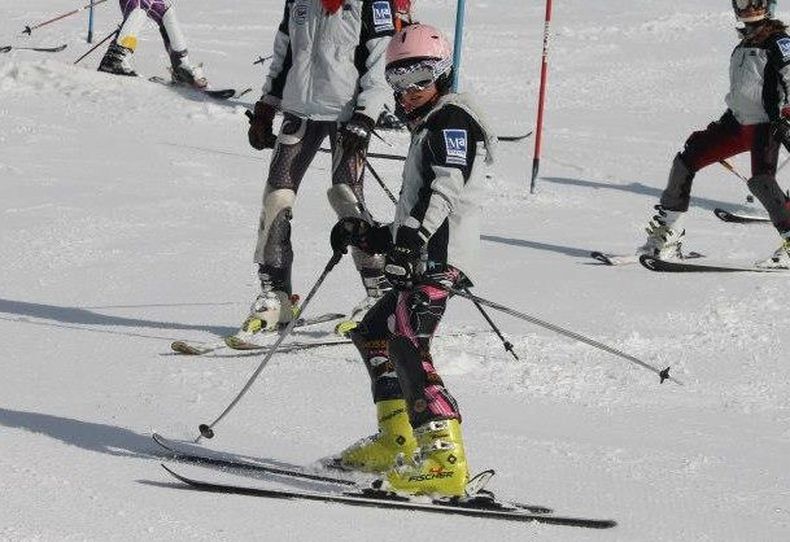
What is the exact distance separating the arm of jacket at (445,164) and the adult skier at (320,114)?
2165 mm

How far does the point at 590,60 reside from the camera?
1814cm

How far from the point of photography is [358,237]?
17.4ft

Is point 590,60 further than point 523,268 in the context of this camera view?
Yes

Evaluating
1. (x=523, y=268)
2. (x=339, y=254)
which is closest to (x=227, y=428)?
(x=339, y=254)

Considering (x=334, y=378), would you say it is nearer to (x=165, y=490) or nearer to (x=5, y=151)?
(x=165, y=490)

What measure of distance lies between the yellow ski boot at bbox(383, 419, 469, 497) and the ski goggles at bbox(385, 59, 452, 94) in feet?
3.97

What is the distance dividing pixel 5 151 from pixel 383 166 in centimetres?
317

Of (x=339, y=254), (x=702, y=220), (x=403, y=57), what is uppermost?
(x=403, y=57)

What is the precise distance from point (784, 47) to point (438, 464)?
17.2 feet

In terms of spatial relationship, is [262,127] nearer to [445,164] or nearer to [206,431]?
[206,431]

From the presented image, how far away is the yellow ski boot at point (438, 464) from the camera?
5.04 meters

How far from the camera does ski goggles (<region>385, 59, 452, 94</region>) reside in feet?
17.3

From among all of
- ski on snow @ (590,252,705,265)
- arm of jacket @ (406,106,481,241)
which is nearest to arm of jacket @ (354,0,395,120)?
arm of jacket @ (406,106,481,241)

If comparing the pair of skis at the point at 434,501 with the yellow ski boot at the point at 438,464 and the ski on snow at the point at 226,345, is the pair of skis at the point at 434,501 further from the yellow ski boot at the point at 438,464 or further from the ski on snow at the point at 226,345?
the ski on snow at the point at 226,345
